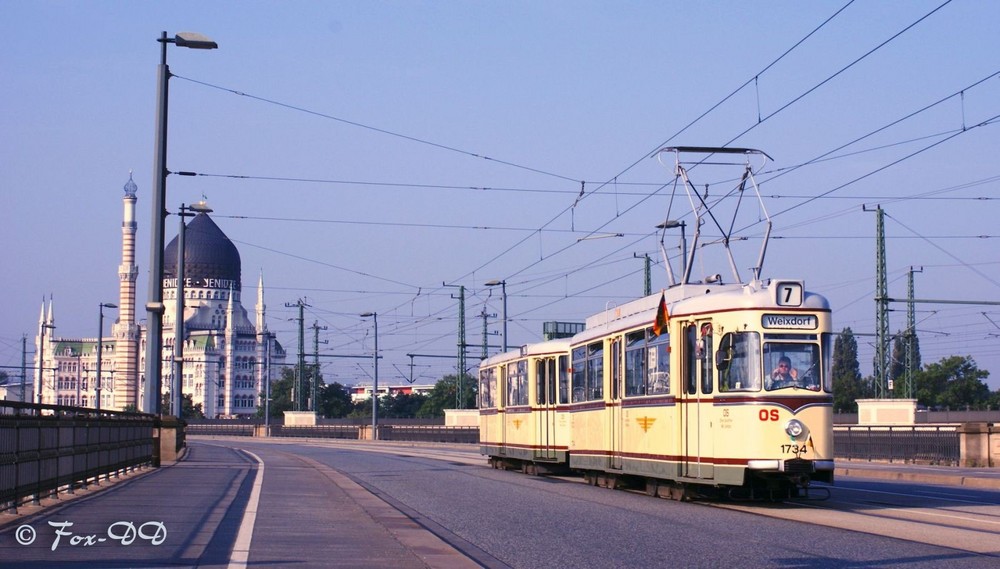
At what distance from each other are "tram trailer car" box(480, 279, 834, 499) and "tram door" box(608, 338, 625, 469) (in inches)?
5.8

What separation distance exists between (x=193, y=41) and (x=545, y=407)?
1109 centimetres

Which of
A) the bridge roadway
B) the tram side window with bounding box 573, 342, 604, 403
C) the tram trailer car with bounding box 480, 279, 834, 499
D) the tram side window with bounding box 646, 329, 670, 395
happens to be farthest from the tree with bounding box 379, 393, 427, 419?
the bridge roadway

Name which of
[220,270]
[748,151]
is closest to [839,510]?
[748,151]

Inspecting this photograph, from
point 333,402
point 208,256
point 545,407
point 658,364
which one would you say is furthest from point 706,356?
point 208,256

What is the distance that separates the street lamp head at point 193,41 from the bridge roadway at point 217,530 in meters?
9.62

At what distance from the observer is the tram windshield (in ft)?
61.0

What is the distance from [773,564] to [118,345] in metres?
154

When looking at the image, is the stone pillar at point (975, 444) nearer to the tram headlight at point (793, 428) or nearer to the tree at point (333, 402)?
the tram headlight at point (793, 428)

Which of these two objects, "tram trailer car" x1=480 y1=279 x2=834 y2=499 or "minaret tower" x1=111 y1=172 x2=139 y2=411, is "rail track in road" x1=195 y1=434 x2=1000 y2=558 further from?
"minaret tower" x1=111 y1=172 x2=139 y2=411

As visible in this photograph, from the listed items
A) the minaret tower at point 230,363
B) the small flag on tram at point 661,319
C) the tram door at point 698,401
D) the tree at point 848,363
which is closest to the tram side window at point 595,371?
the small flag on tram at point 661,319

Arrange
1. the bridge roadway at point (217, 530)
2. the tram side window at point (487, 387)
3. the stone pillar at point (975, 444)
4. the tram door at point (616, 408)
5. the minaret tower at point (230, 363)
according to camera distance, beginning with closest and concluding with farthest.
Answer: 1. the bridge roadway at point (217, 530)
2. the tram door at point (616, 408)
3. the tram side window at point (487, 387)
4. the stone pillar at point (975, 444)
5. the minaret tower at point (230, 363)

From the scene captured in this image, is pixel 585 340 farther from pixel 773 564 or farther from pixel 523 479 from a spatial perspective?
pixel 773 564

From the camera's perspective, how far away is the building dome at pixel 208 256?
170 meters

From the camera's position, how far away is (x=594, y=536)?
14.3 m
